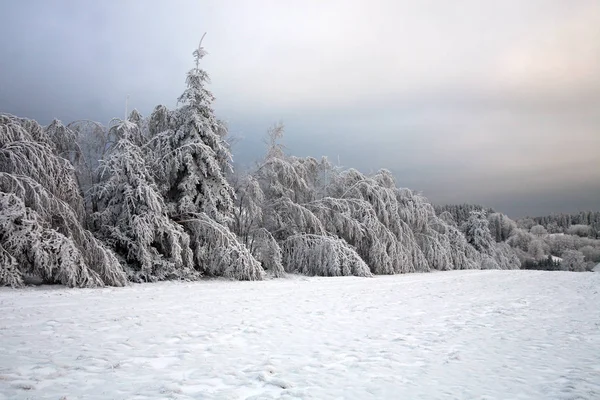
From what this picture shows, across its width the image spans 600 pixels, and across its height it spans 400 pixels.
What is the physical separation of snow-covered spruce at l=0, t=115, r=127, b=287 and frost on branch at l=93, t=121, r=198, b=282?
1152 millimetres

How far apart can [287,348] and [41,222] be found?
27.8 ft

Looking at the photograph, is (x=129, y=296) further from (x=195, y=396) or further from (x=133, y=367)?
(x=195, y=396)

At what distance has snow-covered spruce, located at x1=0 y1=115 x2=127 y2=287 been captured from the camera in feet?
31.9

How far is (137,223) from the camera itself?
12.4 metres

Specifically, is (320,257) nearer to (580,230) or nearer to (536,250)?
(536,250)

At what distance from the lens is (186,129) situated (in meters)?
15.2

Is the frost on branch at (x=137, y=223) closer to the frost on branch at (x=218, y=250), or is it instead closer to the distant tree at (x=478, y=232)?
the frost on branch at (x=218, y=250)

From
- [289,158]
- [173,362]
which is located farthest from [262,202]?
[173,362]

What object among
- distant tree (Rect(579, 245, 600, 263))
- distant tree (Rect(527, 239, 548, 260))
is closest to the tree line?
distant tree (Rect(527, 239, 548, 260))

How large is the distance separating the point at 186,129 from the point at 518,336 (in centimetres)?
1300

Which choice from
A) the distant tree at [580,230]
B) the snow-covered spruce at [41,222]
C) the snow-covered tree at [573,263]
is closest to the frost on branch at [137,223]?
the snow-covered spruce at [41,222]

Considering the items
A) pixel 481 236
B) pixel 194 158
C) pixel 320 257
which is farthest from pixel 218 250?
pixel 481 236

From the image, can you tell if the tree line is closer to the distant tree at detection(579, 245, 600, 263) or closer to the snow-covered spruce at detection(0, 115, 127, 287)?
the snow-covered spruce at detection(0, 115, 127, 287)

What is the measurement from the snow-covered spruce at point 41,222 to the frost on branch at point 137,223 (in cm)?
115
